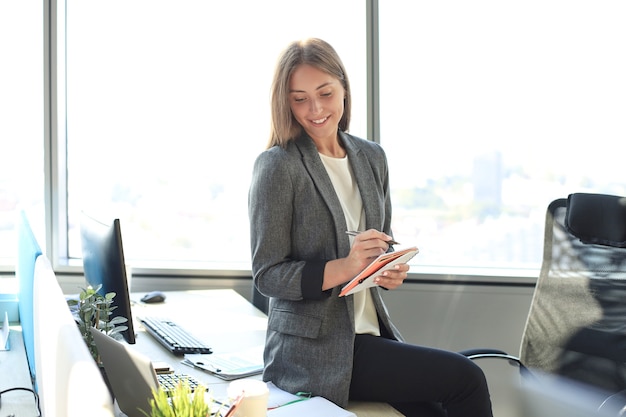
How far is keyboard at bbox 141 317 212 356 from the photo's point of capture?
237 centimetres

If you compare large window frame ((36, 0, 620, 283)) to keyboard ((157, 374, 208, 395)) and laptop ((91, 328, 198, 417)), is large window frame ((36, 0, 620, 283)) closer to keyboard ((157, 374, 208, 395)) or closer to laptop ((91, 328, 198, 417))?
keyboard ((157, 374, 208, 395))

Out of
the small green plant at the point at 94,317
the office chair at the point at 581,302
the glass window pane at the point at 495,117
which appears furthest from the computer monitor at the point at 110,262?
the glass window pane at the point at 495,117

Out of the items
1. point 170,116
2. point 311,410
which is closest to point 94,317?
point 311,410

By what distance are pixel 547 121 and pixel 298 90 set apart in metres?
1.61

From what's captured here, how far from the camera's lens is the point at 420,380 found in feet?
6.40

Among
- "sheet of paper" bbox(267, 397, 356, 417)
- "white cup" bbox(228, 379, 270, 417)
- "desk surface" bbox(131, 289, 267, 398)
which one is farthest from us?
"desk surface" bbox(131, 289, 267, 398)

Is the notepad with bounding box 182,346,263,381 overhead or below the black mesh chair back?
below

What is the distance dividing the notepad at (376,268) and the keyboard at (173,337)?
67 centimetres

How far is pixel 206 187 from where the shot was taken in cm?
357

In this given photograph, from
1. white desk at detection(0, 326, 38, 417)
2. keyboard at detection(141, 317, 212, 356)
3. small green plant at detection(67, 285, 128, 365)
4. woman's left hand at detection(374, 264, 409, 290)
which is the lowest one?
white desk at detection(0, 326, 38, 417)

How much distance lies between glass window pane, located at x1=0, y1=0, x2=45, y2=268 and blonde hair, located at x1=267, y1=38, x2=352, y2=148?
1824 millimetres

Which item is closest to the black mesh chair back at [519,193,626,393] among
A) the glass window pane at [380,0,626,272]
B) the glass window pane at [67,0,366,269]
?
the glass window pane at [380,0,626,272]

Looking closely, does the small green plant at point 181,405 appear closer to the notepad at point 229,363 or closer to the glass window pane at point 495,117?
the notepad at point 229,363

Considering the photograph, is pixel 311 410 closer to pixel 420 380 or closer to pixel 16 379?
pixel 420 380
